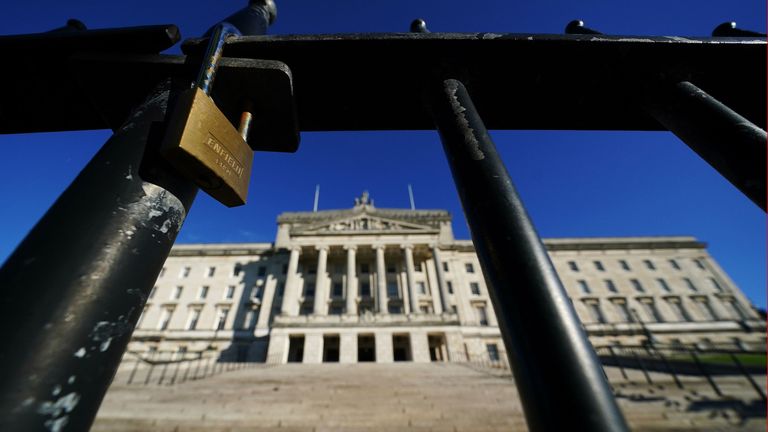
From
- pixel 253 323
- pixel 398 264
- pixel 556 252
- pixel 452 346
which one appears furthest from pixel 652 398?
pixel 556 252

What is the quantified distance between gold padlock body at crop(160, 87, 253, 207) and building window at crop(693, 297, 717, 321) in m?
53.1

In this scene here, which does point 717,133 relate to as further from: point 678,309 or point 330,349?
point 678,309

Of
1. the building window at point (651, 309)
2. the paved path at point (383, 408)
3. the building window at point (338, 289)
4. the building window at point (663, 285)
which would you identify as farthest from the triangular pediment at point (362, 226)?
the building window at point (663, 285)

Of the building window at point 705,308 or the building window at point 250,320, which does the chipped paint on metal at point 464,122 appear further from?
the building window at point 705,308

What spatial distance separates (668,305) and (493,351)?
24.8m

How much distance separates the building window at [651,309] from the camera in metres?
34.9

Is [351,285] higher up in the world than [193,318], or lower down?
higher up

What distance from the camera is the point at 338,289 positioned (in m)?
34.5

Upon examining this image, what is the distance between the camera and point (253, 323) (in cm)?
3209

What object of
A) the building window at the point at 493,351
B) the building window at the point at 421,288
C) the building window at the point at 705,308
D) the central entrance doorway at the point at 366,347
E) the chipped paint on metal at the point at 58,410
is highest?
the building window at the point at 421,288

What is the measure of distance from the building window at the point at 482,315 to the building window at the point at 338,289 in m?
15.8

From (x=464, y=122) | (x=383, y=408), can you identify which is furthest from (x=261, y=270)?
(x=464, y=122)

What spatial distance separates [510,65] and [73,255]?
2403 mm

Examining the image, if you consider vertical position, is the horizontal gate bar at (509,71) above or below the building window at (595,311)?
below
